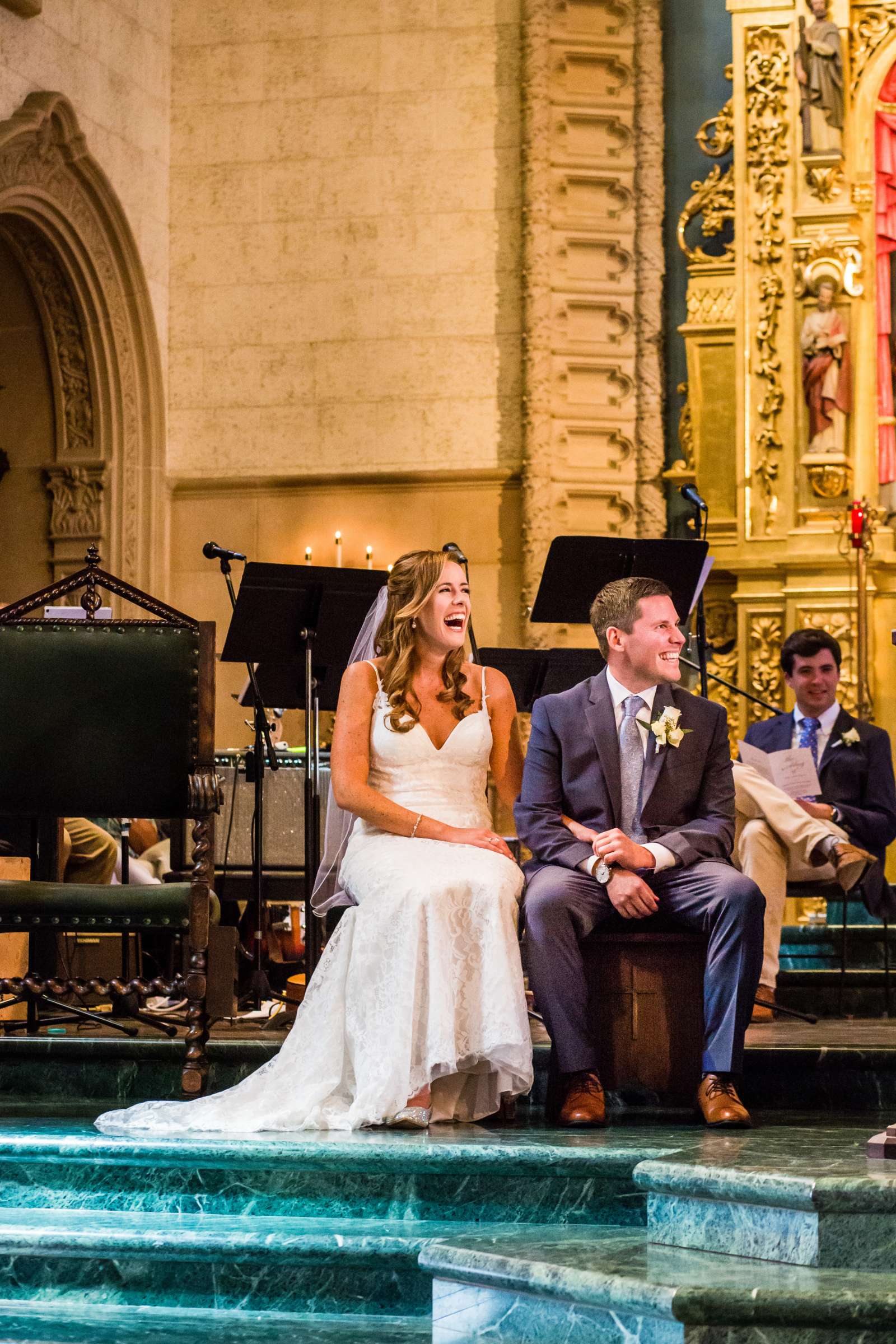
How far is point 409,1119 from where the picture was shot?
4.05 meters

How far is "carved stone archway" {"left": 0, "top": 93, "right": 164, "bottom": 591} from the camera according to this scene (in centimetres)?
988

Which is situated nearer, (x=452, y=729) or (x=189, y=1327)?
(x=189, y=1327)

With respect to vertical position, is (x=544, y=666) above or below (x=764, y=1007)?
above

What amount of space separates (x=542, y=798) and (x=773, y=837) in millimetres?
1492

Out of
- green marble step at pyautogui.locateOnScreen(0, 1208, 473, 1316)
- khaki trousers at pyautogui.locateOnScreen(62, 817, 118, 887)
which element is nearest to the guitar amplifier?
khaki trousers at pyautogui.locateOnScreen(62, 817, 118, 887)

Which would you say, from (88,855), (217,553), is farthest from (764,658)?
(217,553)

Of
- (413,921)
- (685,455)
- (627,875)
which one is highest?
(685,455)

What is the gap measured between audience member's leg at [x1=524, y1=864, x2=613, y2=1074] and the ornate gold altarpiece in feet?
17.1

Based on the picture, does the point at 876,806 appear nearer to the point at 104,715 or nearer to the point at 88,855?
the point at 104,715

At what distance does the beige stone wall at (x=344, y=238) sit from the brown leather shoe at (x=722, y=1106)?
6298 mm

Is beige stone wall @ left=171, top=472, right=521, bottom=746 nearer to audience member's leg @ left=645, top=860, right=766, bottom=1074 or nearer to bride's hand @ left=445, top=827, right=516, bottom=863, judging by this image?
bride's hand @ left=445, top=827, right=516, bottom=863

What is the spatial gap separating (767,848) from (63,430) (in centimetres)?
615

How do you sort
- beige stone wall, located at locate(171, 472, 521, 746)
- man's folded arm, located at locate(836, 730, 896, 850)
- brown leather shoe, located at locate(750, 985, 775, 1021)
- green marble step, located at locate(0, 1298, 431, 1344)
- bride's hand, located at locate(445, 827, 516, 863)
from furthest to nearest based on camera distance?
1. beige stone wall, located at locate(171, 472, 521, 746)
2. man's folded arm, located at locate(836, 730, 896, 850)
3. brown leather shoe, located at locate(750, 985, 775, 1021)
4. bride's hand, located at locate(445, 827, 516, 863)
5. green marble step, located at locate(0, 1298, 431, 1344)

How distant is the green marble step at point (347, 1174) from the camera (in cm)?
371
